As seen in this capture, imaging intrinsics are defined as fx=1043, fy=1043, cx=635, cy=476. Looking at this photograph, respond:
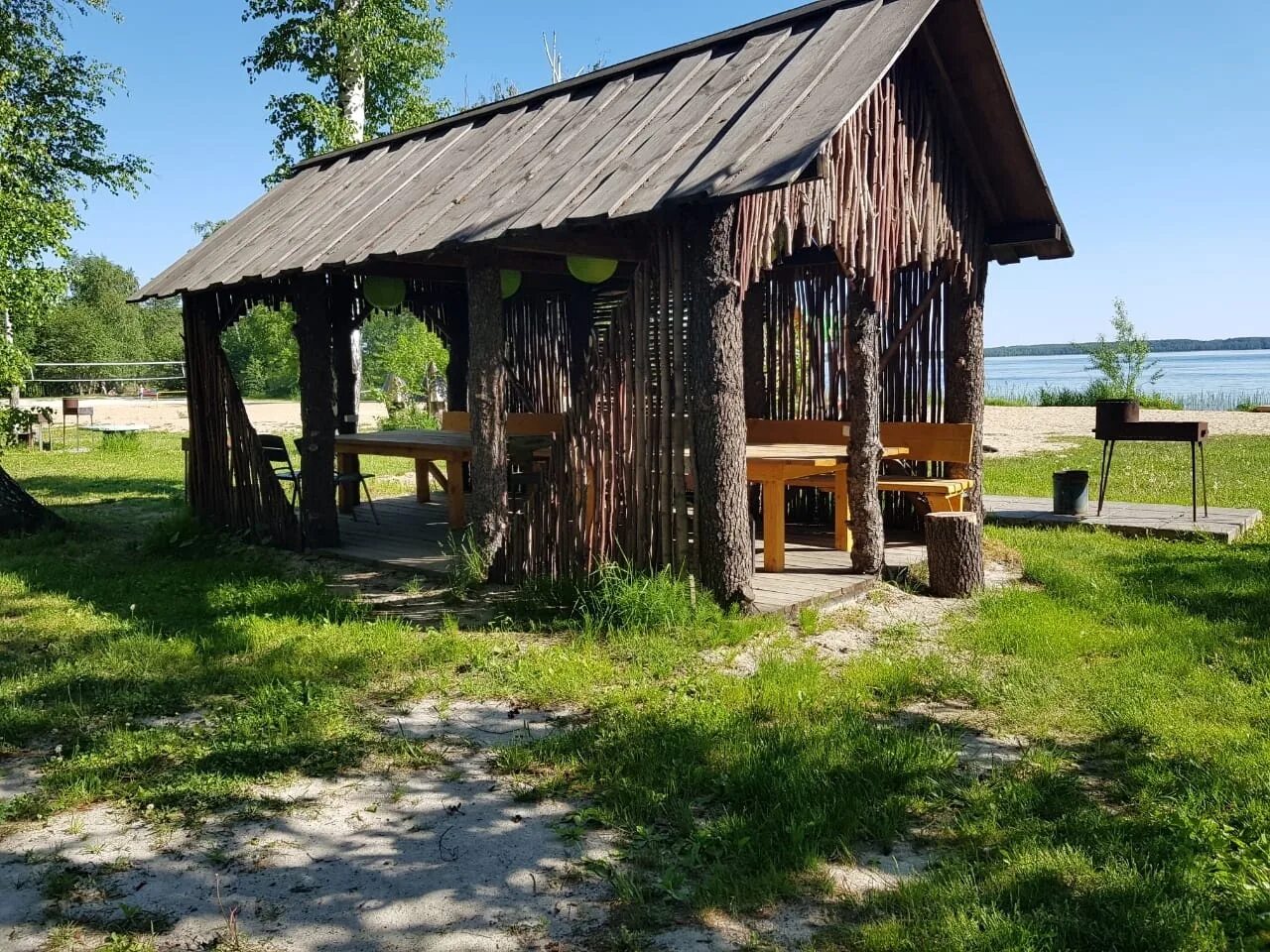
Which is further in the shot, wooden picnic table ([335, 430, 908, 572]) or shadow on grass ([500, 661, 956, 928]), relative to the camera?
wooden picnic table ([335, 430, 908, 572])

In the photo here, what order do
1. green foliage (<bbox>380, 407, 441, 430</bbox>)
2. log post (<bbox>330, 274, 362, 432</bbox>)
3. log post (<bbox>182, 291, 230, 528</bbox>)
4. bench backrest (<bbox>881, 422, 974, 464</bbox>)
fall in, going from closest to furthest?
bench backrest (<bbox>881, 422, 974, 464</bbox>) < log post (<bbox>182, 291, 230, 528</bbox>) < log post (<bbox>330, 274, 362, 432</bbox>) < green foliage (<bbox>380, 407, 441, 430</bbox>)

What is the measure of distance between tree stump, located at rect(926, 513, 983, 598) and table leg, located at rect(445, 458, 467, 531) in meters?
4.33

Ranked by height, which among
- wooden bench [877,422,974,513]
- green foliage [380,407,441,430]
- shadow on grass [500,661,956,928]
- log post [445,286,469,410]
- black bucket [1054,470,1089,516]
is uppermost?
log post [445,286,469,410]

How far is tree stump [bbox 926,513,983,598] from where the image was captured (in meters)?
7.27

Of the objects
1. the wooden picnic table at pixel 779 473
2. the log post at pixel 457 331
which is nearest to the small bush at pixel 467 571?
the wooden picnic table at pixel 779 473

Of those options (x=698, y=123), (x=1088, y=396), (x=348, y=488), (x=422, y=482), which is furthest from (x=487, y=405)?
(x=1088, y=396)

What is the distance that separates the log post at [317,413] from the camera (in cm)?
878

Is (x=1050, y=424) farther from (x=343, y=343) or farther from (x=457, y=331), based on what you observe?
(x=343, y=343)

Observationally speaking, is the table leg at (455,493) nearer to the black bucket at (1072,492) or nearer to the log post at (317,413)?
the log post at (317,413)

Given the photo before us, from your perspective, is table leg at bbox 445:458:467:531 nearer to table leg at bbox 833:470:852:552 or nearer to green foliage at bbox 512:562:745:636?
green foliage at bbox 512:562:745:636

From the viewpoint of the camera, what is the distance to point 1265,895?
3.04 meters

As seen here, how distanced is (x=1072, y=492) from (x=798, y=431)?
2890mm

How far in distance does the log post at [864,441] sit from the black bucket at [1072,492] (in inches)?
135

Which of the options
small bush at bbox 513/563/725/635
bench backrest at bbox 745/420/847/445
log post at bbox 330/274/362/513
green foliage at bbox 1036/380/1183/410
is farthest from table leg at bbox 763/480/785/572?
green foliage at bbox 1036/380/1183/410
